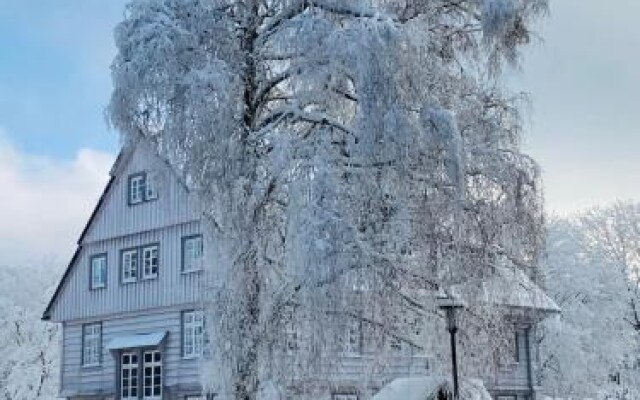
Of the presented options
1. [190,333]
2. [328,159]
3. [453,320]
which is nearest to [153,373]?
[190,333]

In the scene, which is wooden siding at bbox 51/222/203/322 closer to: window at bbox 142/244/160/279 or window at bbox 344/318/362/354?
window at bbox 142/244/160/279

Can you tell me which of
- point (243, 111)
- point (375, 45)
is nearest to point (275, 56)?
point (243, 111)

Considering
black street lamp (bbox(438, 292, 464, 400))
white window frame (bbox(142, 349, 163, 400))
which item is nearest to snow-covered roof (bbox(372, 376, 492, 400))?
black street lamp (bbox(438, 292, 464, 400))

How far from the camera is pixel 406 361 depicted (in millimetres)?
17812

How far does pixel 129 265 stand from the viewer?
30516 mm

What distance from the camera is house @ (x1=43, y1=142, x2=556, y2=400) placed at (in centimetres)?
2809

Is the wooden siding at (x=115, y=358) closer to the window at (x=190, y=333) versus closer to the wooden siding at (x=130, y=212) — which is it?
the window at (x=190, y=333)

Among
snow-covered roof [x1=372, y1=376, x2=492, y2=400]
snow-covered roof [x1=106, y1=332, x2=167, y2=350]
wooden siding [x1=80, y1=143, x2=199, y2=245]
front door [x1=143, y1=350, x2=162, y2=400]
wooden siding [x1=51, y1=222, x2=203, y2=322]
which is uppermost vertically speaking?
wooden siding [x1=80, y1=143, x2=199, y2=245]

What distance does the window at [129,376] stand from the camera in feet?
95.7

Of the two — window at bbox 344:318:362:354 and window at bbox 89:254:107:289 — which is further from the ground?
window at bbox 89:254:107:289

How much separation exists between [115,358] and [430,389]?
594 inches

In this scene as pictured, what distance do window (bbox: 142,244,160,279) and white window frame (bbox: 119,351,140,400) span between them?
2.35 m

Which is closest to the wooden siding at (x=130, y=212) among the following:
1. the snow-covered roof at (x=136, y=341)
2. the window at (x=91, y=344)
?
the window at (x=91, y=344)

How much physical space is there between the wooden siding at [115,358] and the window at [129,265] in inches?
47.7
